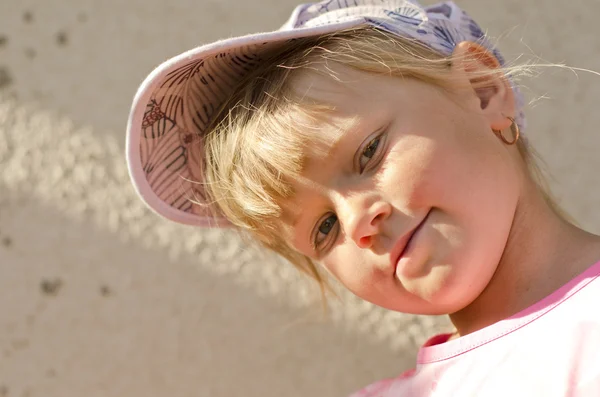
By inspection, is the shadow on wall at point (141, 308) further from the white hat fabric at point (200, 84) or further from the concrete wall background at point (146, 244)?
the white hat fabric at point (200, 84)

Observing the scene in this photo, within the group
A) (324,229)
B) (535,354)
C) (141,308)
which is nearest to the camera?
(535,354)

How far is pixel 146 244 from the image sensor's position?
105 centimetres

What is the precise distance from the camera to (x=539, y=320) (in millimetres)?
673

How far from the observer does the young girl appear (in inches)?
26.5

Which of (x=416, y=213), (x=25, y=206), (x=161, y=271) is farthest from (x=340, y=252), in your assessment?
(x=25, y=206)

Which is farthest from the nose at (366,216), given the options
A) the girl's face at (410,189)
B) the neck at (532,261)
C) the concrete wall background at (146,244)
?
the concrete wall background at (146,244)

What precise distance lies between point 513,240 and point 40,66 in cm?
73

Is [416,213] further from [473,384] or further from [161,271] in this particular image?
[161,271]

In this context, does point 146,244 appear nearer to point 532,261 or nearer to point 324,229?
point 324,229

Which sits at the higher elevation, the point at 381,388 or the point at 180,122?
the point at 180,122

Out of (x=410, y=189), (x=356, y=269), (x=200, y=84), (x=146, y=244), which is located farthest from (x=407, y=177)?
(x=146, y=244)

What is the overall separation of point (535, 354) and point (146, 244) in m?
0.59

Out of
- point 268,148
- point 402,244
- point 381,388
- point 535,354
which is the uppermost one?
point 268,148

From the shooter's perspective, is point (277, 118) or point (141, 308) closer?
point (277, 118)
